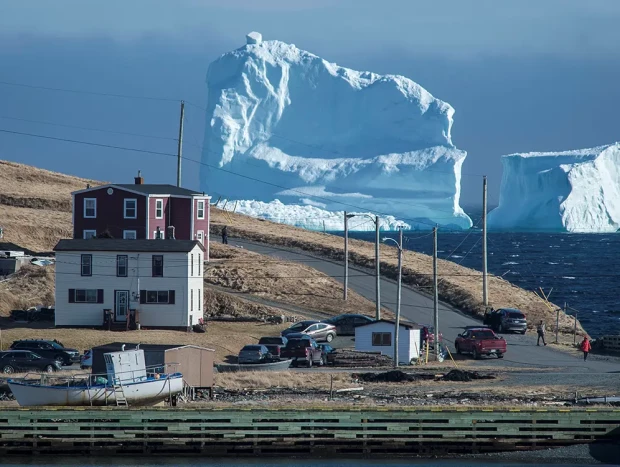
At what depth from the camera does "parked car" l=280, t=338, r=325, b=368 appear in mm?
45750

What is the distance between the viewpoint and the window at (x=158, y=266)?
53.1 meters

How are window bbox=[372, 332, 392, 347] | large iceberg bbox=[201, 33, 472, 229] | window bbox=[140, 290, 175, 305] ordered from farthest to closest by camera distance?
1. large iceberg bbox=[201, 33, 472, 229]
2. window bbox=[140, 290, 175, 305]
3. window bbox=[372, 332, 392, 347]

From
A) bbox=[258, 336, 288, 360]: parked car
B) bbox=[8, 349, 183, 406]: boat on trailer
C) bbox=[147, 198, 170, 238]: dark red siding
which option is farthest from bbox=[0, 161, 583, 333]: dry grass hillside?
bbox=[8, 349, 183, 406]: boat on trailer

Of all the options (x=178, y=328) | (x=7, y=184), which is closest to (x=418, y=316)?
(x=178, y=328)

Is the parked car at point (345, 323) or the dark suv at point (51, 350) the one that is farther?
the parked car at point (345, 323)

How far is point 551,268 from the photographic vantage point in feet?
379

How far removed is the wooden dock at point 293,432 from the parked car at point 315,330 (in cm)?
2065

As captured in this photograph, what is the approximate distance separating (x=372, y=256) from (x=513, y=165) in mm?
84694

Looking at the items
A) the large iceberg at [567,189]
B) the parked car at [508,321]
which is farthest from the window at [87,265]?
the large iceberg at [567,189]

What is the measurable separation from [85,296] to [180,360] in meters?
18.1

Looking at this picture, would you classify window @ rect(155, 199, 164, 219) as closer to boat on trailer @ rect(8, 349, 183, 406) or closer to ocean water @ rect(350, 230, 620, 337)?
ocean water @ rect(350, 230, 620, 337)

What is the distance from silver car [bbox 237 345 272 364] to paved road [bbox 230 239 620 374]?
9.60 meters

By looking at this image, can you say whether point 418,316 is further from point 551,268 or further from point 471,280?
point 551,268

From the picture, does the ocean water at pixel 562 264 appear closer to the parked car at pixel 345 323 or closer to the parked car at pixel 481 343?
the parked car at pixel 345 323
